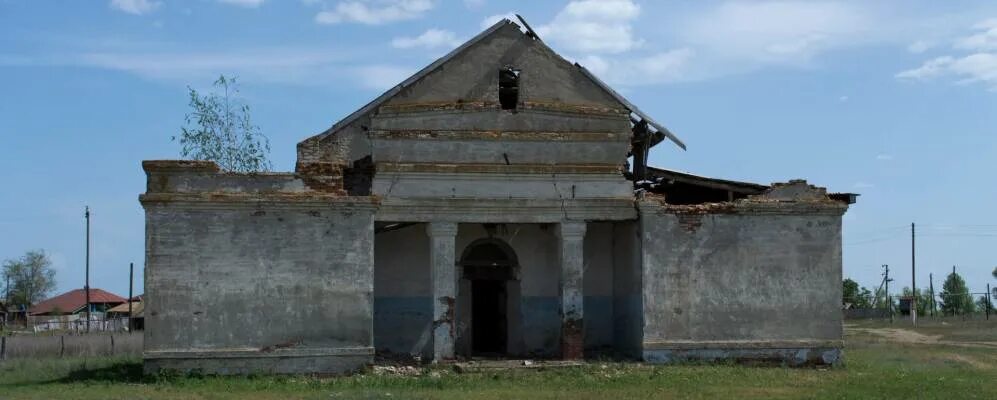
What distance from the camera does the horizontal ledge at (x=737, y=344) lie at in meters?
20.5

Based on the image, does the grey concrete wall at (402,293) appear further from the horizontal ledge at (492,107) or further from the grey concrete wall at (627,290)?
the grey concrete wall at (627,290)

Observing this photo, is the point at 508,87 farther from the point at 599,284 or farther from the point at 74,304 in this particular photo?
the point at 74,304

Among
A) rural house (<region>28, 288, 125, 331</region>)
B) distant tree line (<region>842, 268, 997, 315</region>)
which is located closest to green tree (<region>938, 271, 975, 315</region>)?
distant tree line (<region>842, 268, 997, 315</region>)

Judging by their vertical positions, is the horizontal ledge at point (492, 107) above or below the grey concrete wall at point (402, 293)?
above

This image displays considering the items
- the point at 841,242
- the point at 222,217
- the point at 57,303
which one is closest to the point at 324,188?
the point at 222,217

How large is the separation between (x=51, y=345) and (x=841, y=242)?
20081 mm

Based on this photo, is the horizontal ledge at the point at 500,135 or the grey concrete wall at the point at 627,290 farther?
the grey concrete wall at the point at 627,290

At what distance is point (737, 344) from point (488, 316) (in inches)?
217

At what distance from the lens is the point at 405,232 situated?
22234mm

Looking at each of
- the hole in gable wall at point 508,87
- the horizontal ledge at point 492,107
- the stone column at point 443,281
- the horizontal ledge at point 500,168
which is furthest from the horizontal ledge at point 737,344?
the hole in gable wall at point 508,87

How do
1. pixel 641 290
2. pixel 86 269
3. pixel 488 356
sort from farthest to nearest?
pixel 86 269 < pixel 488 356 < pixel 641 290

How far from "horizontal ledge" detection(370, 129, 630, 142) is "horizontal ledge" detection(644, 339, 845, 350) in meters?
4.03

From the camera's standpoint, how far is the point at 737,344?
20.7 metres

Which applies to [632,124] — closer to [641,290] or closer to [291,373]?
[641,290]
